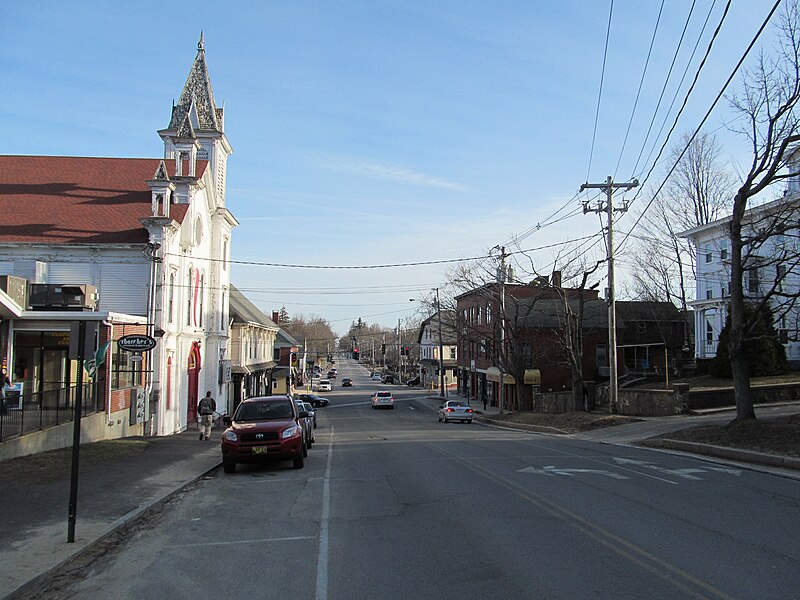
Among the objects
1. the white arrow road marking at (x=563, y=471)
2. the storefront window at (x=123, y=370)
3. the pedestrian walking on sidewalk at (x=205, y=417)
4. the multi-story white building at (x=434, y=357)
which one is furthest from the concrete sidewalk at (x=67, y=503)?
the multi-story white building at (x=434, y=357)

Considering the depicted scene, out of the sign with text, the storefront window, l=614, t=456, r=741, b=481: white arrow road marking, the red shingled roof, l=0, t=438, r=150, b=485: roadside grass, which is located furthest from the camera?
the red shingled roof

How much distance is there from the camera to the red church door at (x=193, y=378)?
34.1 m

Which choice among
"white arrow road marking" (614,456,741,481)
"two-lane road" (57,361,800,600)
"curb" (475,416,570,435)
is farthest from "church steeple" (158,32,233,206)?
"white arrow road marking" (614,456,741,481)

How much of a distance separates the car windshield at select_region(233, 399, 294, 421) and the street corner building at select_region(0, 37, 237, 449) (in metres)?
5.01

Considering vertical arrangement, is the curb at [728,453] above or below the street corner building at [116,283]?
below

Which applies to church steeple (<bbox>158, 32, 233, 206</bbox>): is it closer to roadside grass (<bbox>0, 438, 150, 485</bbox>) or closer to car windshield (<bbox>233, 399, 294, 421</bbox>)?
roadside grass (<bbox>0, 438, 150, 485</bbox>)

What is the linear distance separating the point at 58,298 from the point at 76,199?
32.3ft

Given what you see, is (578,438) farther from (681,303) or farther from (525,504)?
(681,303)

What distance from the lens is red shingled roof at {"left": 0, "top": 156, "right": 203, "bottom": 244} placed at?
28484 millimetres

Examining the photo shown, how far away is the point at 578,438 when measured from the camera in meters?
26.1

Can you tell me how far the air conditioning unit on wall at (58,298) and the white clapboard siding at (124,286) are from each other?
311 cm

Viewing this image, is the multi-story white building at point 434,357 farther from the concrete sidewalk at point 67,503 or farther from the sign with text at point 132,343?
the concrete sidewalk at point 67,503

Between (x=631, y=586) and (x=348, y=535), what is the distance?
3792mm

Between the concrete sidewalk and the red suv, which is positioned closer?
the concrete sidewalk
